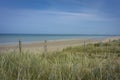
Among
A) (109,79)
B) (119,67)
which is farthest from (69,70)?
(119,67)

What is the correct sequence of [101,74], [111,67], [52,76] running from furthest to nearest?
[111,67]
[101,74]
[52,76]

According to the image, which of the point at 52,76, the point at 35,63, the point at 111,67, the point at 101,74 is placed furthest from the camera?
the point at 35,63

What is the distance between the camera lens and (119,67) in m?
3.99

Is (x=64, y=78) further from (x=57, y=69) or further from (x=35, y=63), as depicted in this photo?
(x=35, y=63)

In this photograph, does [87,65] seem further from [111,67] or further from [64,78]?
[64,78]

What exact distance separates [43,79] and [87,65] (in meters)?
1.20

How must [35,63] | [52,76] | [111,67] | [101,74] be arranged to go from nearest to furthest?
[52,76]
[101,74]
[111,67]
[35,63]

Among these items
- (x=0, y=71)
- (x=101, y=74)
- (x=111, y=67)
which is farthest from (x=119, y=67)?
(x=0, y=71)

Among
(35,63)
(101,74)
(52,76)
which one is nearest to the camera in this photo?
(52,76)

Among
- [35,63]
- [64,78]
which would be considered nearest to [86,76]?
[64,78]

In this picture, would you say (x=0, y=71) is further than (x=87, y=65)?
No

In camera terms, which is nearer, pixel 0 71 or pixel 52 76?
pixel 52 76

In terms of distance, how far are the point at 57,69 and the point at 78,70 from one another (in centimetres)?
39

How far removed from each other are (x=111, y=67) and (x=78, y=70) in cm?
69
